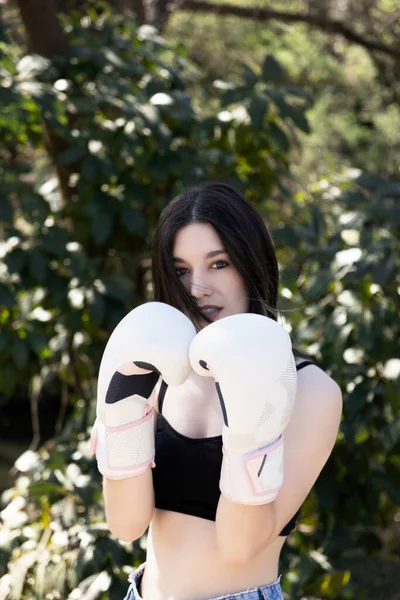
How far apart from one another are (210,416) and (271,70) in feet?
4.49

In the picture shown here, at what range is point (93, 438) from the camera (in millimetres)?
1322

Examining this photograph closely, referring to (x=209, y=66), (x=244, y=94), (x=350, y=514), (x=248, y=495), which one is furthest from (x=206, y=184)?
(x=209, y=66)

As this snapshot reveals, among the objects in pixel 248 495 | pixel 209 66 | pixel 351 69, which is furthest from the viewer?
pixel 351 69

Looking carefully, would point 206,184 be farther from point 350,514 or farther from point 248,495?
point 350,514

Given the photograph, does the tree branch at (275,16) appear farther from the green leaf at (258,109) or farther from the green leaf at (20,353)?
the green leaf at (20,353)

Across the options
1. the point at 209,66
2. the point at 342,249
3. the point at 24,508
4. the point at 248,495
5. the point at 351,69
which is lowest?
the point at 351,69

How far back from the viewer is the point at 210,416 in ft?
4.49

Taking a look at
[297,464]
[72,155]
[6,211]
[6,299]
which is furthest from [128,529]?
[72,155]

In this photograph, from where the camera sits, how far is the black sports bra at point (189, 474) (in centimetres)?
129

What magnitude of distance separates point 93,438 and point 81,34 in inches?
68.1

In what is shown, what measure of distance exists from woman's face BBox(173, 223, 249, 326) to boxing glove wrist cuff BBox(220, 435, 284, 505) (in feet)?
1.01

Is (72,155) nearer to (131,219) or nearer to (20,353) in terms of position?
(131,219)

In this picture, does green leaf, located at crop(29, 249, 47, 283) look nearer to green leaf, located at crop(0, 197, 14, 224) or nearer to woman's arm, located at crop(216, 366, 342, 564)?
green leaf, located at crop(0, 197, 14, 224)

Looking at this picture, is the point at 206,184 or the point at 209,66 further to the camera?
the point at 209,66
